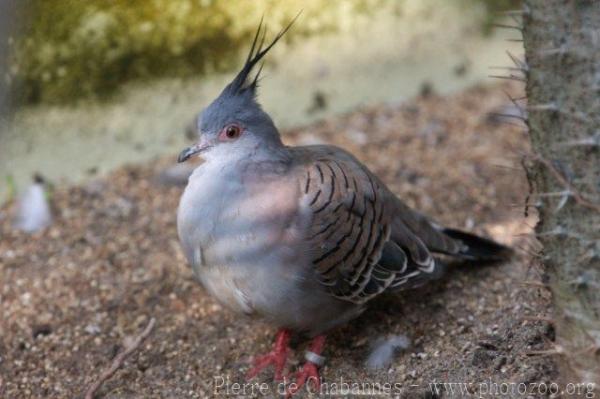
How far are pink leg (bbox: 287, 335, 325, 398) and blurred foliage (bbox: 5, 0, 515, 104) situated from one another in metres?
2.15

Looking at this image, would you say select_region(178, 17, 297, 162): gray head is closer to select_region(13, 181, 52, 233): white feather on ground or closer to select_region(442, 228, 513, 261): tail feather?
select_region(442, 228, 513, 261): tail feather

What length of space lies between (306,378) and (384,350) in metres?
0.33

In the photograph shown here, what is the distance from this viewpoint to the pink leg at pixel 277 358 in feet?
11.4

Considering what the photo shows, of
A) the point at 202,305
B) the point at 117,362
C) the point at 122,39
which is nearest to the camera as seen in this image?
the point at 117,362

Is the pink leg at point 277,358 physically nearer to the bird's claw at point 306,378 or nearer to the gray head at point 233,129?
the bird's claw at point 306,378

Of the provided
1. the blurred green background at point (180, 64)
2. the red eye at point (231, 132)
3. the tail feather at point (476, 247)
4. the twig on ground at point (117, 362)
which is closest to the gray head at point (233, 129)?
the red eye at point (231, 132)

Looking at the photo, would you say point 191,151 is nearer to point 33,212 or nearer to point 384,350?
point 384,350

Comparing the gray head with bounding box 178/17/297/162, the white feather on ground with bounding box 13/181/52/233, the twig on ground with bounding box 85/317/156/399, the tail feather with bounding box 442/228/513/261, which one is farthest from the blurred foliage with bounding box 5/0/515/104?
the tail feather with bounding box 442/228/513/261

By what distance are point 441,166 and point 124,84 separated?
1883 mm

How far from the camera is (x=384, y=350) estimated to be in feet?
11.4

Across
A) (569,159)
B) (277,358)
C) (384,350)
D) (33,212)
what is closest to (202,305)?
(277,358)

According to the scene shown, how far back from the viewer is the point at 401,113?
5777 millimetres

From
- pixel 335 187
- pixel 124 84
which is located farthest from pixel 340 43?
pixel 335 187

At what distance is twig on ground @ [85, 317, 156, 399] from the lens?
10.8 ft
